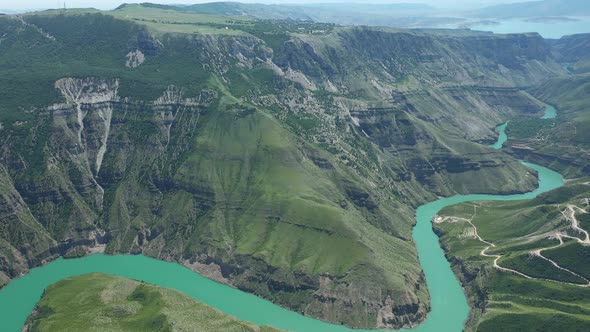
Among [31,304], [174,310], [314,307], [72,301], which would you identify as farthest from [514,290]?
[31,304]

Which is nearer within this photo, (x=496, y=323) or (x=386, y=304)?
(x=496, y=323)

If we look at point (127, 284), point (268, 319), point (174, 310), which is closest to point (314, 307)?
point (268, 319)

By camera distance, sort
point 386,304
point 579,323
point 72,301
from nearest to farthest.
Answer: point 579,323
point 72,301
point 386,304

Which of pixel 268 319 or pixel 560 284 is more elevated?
pixel 560 284

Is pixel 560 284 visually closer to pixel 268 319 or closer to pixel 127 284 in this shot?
pixel 268 319

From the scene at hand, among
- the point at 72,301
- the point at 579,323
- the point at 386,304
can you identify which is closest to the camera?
the point at 579,323

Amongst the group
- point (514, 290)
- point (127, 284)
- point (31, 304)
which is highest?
point (514, 290)
